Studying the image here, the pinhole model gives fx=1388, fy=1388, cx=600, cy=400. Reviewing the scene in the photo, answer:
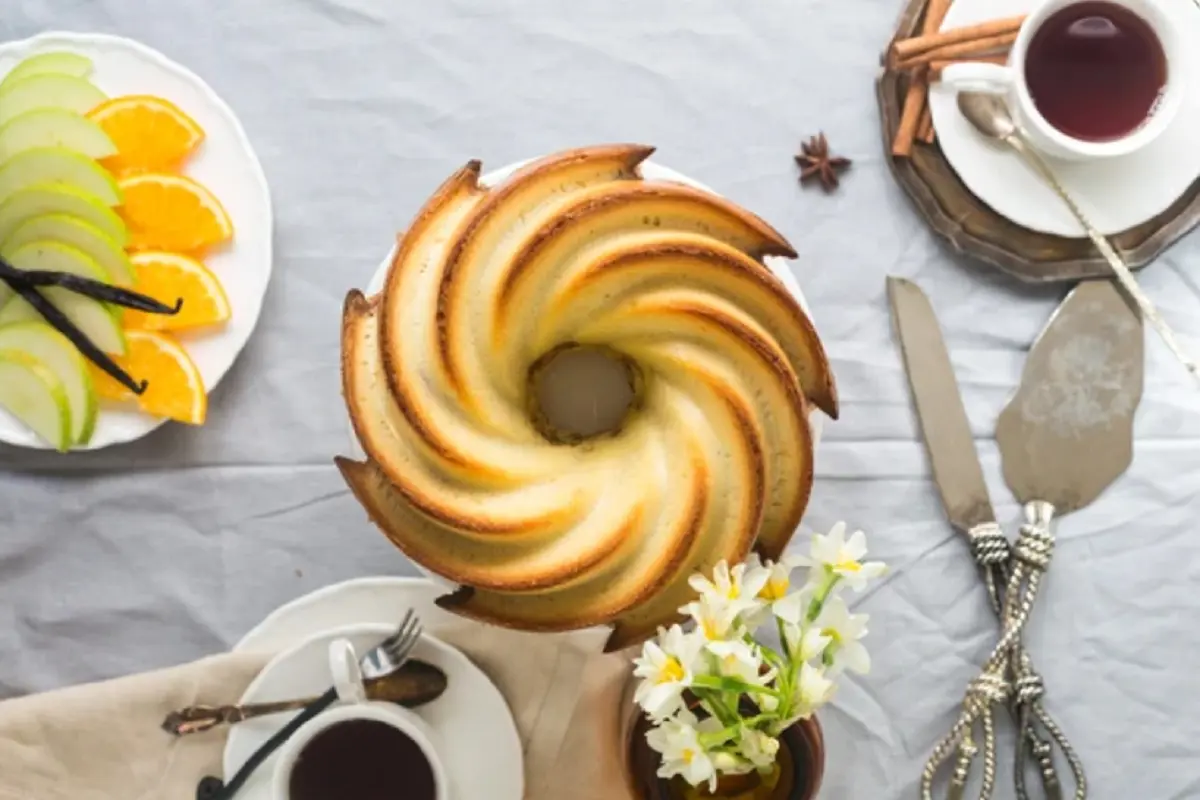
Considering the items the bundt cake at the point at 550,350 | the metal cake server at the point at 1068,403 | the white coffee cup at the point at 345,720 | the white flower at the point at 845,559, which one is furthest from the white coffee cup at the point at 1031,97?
the white coffee cup at the point at 345,720

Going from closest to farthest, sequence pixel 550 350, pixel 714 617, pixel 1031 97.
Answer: pixel 714 617 → pixel 550 350 → pixel 1031 97

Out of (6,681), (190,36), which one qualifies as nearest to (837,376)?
(190,36)

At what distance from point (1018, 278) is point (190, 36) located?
27.3 inches

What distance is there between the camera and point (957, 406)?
109 centimetres

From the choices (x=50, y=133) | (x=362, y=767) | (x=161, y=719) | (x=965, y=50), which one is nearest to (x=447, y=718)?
(x=362, y=767)

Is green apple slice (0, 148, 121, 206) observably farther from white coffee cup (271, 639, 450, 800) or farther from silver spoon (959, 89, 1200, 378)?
silver spoon (959, 89, 1200, 378)

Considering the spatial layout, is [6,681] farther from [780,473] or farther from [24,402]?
[780,473]

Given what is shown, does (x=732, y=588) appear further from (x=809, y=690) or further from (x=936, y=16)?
(x=936, y=16)

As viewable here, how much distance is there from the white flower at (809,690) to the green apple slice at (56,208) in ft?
1.98

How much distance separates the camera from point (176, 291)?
105 cm

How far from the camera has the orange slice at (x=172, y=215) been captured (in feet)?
3.46

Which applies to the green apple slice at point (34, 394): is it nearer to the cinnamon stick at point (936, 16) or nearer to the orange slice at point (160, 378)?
the orange slice at point (160, 378)

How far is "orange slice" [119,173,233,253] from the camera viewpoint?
3.46ft

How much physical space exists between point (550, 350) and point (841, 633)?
0.85ft
